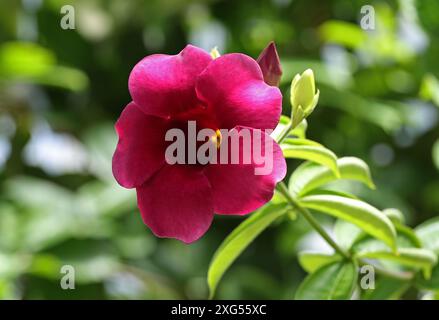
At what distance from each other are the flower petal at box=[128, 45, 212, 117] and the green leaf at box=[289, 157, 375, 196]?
0.72ft

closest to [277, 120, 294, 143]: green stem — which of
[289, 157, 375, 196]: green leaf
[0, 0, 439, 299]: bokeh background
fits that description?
[289, 157, 375, 196]: green leaf

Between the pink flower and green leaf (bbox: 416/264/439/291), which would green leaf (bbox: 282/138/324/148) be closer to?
the pink flower

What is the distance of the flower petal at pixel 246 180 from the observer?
0.78m

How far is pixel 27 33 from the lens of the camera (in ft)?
8.42

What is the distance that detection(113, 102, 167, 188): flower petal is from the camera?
84 cm

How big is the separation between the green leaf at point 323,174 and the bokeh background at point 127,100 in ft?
2.74

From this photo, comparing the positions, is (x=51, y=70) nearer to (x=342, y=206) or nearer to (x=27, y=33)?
(x=27, y=33)

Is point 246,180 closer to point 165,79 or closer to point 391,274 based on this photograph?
point 165,79

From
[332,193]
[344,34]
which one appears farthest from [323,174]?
[344,34]

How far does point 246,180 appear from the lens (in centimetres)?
80

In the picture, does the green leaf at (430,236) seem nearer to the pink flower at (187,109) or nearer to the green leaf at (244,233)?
the green leaf at (244,233)

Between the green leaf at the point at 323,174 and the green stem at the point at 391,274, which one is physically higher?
the green leaf at the point at 323,174

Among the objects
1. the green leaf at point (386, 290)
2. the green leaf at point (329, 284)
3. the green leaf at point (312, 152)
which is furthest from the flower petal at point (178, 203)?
the green leaf at point (386, 290)
